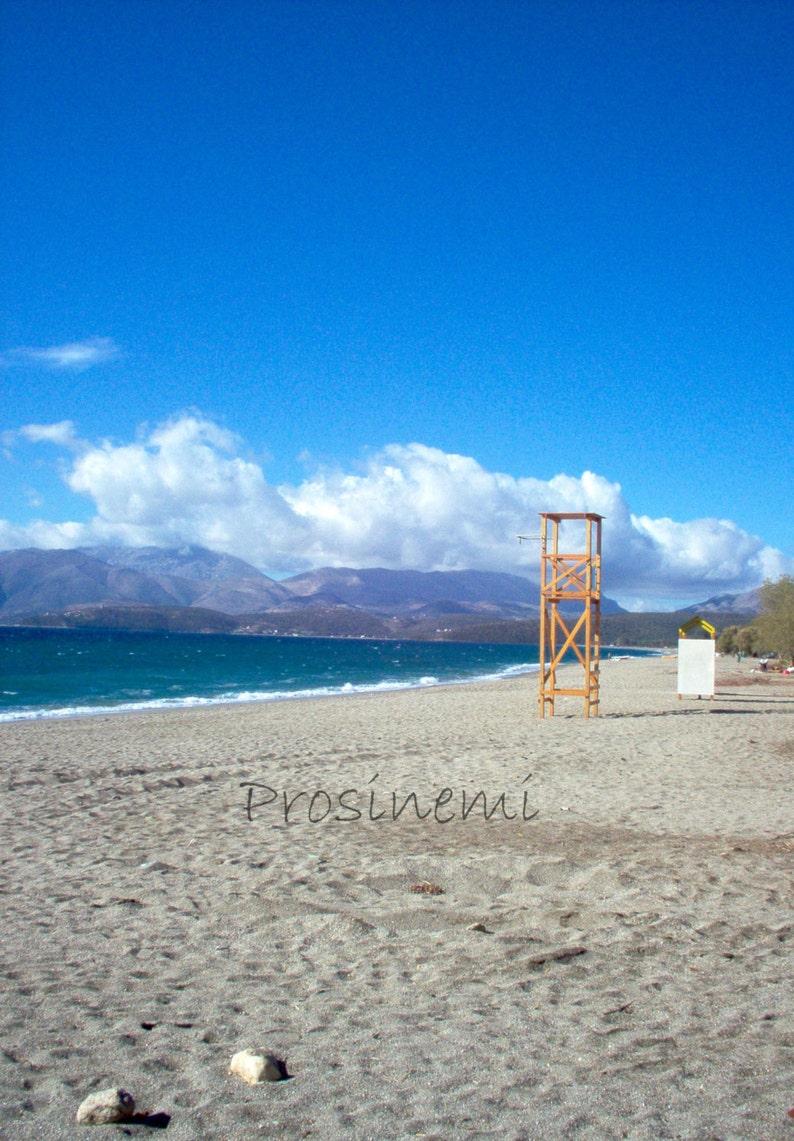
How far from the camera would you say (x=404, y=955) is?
171 inches

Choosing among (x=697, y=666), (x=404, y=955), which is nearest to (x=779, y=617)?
(x=697, y=666)

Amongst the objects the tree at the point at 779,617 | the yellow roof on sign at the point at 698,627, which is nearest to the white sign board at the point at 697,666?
the yellow roof on sign at the point at 698,627

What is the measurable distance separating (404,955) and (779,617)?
46336 mm

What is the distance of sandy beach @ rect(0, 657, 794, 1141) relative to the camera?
287 centimetres

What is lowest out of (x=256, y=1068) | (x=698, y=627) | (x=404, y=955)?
(x=404, y=955)

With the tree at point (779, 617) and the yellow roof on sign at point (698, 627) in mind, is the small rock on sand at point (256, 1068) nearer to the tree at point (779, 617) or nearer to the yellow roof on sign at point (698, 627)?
the yellow roof on sign at point (698, 627)

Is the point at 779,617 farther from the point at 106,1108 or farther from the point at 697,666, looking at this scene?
the point at 106,1108

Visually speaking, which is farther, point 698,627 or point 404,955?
point 698,627

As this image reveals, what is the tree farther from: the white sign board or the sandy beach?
the sandy beach

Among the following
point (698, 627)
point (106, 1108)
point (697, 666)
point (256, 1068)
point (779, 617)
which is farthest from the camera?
point (779, 617)

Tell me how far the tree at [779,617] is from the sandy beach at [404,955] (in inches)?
1541

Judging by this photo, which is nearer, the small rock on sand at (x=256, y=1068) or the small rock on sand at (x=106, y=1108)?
the small rock on sand at (x=106, y=1108)

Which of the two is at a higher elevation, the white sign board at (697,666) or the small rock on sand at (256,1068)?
the white sign board at (697,666)

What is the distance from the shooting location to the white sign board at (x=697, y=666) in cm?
2256
